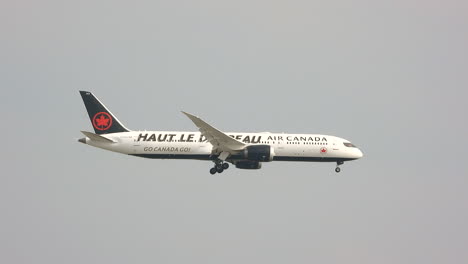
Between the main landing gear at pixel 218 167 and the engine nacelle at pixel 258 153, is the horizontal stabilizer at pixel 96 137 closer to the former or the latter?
the main landing gear at pixel 218 167

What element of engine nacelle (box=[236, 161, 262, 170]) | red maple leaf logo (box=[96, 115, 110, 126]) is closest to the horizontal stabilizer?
red maple leaf logo (box=[96, 115, 110, 126])

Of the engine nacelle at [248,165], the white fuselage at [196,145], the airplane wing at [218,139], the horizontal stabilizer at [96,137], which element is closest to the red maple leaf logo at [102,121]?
the white fuselage at [196,145]

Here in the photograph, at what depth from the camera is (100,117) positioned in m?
89.1

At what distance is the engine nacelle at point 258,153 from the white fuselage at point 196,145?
1565 mm

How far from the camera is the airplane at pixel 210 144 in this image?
86.1 metres

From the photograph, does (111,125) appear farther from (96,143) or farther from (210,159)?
(210,159)

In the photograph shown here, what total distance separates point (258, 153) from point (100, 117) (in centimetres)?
1310

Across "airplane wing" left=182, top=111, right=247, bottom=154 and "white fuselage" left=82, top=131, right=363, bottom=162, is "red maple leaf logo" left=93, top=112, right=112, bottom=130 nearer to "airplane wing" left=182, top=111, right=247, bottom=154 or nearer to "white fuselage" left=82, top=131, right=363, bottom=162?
"white fuselage" left=82, top=131, right=363, bottom=162

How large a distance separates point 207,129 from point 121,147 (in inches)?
278

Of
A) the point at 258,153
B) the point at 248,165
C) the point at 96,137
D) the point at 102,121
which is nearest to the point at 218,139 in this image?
the point at 258,153

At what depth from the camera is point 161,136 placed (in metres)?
87.2

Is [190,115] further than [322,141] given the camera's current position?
No

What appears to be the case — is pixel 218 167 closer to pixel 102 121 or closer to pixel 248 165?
pixel 248 165

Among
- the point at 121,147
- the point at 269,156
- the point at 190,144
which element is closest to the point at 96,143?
the point at 121,147
